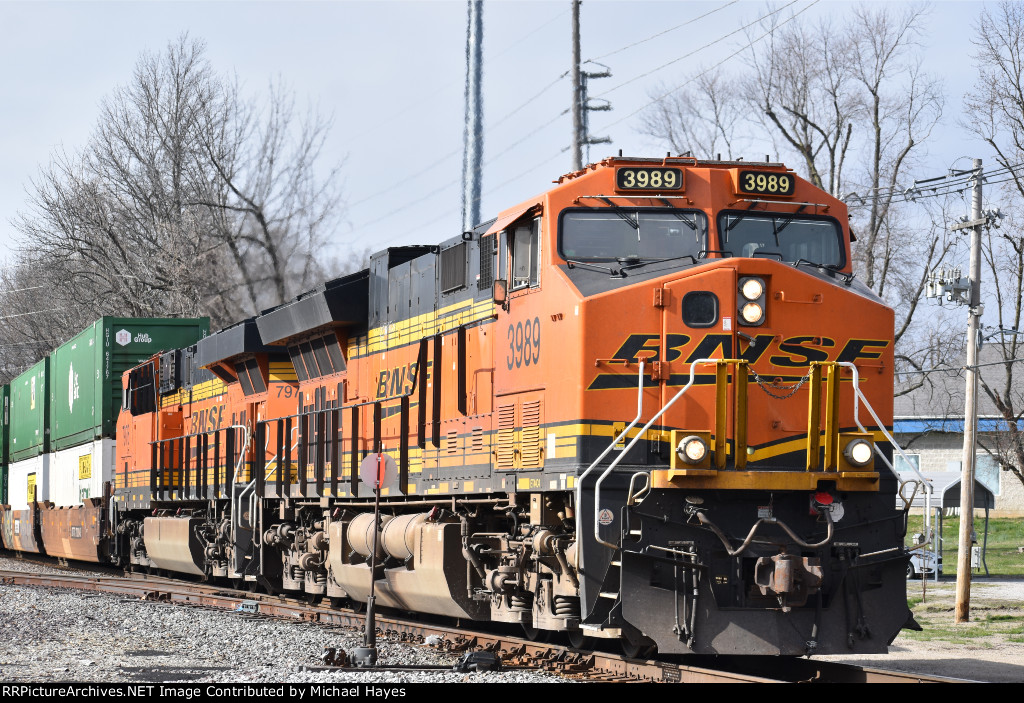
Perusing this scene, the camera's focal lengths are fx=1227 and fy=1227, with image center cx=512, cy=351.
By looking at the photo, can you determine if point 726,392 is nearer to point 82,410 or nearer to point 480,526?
point 480,526

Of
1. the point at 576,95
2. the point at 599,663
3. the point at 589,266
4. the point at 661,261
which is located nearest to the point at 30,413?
the point at 576,95

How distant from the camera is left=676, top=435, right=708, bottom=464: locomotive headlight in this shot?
9117mm

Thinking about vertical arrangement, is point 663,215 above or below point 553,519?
above

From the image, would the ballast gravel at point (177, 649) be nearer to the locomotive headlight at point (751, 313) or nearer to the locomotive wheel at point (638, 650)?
the locomotive wheel at point (638, 650)

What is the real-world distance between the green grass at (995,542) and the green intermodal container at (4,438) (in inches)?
995

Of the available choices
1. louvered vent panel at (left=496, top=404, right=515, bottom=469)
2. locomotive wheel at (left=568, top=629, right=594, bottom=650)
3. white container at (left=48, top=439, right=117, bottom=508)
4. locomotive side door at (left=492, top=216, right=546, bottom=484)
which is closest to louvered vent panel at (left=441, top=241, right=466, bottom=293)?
locomotive side door at (left=492, top=216, right=546, bottom=484)

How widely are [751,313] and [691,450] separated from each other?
4.05 ft

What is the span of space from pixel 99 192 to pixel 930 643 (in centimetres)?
3357

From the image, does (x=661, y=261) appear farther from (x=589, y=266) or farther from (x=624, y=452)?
(x=624, y=452)

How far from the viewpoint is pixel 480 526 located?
11.9m

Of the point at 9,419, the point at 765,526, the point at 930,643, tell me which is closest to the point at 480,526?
the point at 765,526

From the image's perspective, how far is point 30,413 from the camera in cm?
3250

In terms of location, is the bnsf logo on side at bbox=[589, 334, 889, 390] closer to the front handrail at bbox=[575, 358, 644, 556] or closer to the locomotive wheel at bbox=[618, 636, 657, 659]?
the front handrail at bbox=[575, 358, 644, 556]

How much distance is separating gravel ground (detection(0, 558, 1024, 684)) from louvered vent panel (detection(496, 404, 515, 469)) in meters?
1.82
